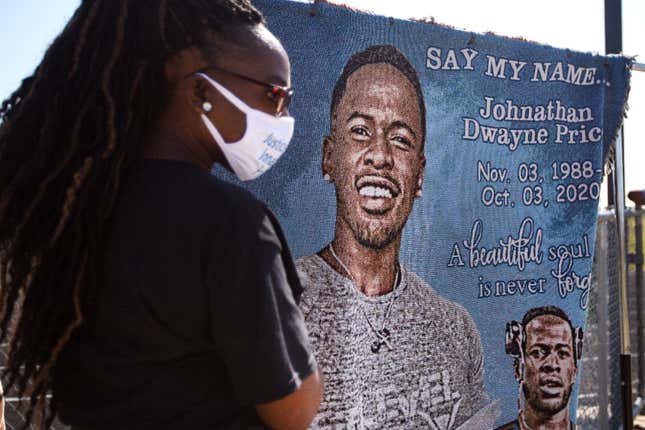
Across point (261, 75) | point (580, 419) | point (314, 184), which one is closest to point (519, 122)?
point (314, 184)

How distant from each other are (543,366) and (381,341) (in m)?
1.00

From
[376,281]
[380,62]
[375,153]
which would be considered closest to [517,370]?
[376,281]

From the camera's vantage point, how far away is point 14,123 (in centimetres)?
164

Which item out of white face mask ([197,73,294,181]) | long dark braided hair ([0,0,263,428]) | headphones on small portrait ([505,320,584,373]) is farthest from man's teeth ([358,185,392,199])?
long dark braided hair ([0,0,263,428])

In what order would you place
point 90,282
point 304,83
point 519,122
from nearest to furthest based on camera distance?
point 90,282 < point 304,83 < point 519,122

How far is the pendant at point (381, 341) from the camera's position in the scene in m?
2.82

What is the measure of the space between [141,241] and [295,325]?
1.04 ft

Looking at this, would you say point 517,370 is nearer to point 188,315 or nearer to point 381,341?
point 381,341

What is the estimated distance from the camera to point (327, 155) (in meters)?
2.77

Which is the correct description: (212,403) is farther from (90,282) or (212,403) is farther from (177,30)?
(177,30)

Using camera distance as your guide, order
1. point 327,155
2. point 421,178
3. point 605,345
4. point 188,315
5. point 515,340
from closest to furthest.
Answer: point 188,315, point 327,155, point 421,178, point 515,340, point 605,345

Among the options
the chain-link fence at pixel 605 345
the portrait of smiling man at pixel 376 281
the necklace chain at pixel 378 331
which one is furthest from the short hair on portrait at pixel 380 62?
the chain-link fence at pixel 605 345

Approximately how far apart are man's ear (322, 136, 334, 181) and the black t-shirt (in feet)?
4.16

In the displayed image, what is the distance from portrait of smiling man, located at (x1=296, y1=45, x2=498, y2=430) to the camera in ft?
8.96
